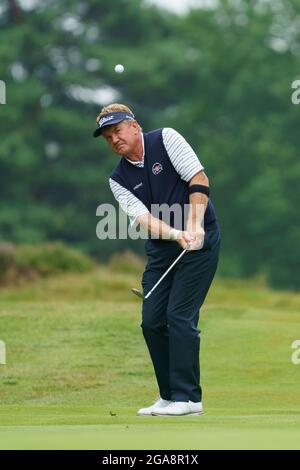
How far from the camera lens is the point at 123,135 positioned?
28.3ft

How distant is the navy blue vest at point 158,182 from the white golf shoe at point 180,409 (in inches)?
42.4

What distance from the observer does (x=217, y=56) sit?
54094 millimetres

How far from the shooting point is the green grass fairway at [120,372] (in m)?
7.73

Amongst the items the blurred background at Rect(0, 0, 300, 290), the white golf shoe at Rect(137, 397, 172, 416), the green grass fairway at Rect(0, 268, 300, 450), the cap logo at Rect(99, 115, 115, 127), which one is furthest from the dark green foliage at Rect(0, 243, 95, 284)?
the blurred background at Rect(0, 0, 300, 290)

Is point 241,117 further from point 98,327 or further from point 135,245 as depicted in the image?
point 98,327

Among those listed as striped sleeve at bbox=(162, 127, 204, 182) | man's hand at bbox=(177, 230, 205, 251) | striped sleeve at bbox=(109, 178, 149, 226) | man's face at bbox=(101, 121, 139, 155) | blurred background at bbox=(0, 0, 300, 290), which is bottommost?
man's hand at bbox=(177, 230, 205, 251)

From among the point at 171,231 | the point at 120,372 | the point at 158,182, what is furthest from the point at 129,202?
the point at 120,372

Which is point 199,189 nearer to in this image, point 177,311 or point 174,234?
point 174,234

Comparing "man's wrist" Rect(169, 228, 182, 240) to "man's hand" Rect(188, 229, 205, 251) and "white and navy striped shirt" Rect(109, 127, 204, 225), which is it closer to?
"man's hand" Rect(188, 229, 205, 251)

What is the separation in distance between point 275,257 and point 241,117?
19.8 ft

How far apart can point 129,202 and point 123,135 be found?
41 centimetres

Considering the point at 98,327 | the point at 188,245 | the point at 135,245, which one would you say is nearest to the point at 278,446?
the point at 188,245

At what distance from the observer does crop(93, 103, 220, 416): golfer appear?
334 inches

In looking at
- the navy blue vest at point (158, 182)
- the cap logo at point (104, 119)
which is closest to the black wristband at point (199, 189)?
the navy blue vest at point (158, 182)
